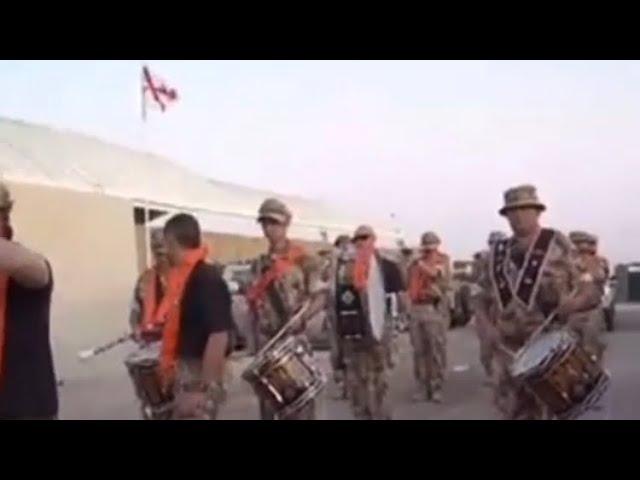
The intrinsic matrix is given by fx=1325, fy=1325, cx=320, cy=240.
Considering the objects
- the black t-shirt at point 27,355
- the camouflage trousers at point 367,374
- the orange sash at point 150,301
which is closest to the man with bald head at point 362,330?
the camouflage trousers at point 367,374

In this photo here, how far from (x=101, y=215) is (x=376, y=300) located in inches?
50.8

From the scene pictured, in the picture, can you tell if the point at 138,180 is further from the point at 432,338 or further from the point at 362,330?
the point at 432,338

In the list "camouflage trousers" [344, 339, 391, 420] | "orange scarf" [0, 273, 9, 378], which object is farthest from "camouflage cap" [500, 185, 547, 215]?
"orange scarf" [0, 273, 9, 378]

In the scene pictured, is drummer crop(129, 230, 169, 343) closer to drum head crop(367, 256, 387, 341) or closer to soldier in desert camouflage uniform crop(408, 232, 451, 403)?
drum head crop(367, 256, 387, 341)

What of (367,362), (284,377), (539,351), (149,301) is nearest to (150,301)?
(149,301)

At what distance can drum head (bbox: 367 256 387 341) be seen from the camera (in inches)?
231

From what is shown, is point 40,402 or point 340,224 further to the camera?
point 340,224

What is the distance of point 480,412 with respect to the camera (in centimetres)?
589

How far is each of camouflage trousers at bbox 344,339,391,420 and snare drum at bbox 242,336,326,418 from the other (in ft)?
2.61
